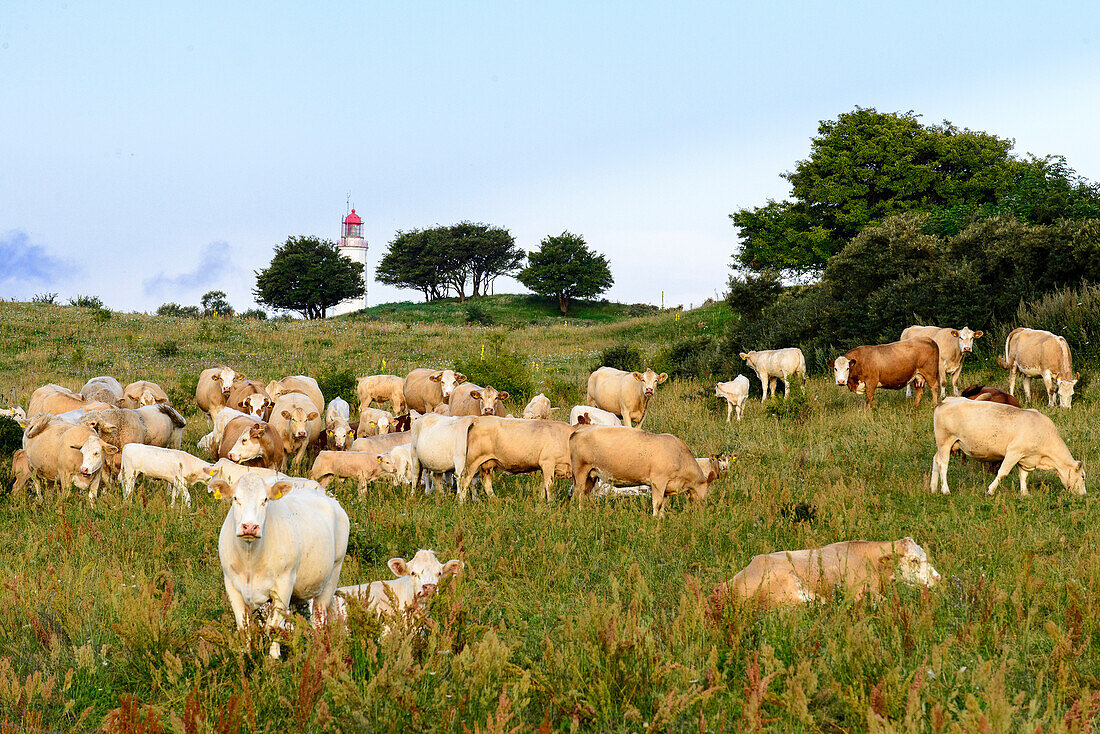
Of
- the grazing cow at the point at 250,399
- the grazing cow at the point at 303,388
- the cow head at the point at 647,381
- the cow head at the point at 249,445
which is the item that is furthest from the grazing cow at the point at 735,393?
the cow head at the point at 249,445

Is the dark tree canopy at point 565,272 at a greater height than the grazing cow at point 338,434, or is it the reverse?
the dark tree canopy at point 565,272

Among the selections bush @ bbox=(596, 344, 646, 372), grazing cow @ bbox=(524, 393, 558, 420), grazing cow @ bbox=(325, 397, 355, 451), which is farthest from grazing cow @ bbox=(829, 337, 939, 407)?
grazing cow @ bbox=(325, 397, 355, 451)

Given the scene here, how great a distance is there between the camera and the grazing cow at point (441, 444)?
11.4m

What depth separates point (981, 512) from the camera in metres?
9.28

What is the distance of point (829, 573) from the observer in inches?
251

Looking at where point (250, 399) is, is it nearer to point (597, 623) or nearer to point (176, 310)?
point (597, 623)

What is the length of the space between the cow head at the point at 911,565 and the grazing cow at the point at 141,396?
14.1 metres

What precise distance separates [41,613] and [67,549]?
2335 mm

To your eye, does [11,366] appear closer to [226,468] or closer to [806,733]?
[226,468]

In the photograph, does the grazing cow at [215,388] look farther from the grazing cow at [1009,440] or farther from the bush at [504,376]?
the grazing cow at [1009,440]

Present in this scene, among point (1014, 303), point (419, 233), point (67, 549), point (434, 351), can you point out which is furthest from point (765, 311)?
point (419, 233)

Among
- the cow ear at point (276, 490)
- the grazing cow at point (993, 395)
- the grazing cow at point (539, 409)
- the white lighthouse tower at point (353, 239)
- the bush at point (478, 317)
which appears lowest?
the grazing cow at point (539, 409)

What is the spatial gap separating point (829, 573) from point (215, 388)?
1582 centimetres

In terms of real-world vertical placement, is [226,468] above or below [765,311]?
below
